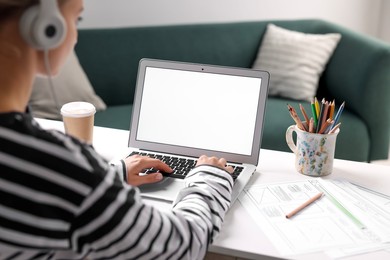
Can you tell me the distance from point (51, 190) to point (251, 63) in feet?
8.02

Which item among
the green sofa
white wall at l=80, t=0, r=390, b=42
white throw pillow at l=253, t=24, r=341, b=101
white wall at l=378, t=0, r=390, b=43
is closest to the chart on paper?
the green sofa

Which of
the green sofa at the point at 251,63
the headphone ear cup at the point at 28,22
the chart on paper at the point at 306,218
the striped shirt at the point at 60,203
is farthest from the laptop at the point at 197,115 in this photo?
the green sofa at the point at 251,63

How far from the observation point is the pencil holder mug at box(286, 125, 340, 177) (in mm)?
1353

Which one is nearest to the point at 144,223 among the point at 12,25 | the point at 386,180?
the point at 12,25

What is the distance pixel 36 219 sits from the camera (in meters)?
0.79

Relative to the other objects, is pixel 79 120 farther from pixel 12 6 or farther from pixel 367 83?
pixel 367 83

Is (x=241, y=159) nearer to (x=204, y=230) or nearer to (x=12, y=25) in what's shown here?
(x=204, y=230)

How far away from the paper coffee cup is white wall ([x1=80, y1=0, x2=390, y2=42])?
1.62 metres

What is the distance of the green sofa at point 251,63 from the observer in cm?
264

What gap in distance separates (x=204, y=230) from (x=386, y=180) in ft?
1.90

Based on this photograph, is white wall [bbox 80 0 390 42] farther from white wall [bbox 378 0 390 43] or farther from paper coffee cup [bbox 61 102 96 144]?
paper coffee cup [bbox 61 102 96 144]

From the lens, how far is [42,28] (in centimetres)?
79

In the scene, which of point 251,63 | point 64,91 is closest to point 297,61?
point 251,63

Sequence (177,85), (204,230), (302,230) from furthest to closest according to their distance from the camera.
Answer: (177,85) < (302,230) < (204,230)
